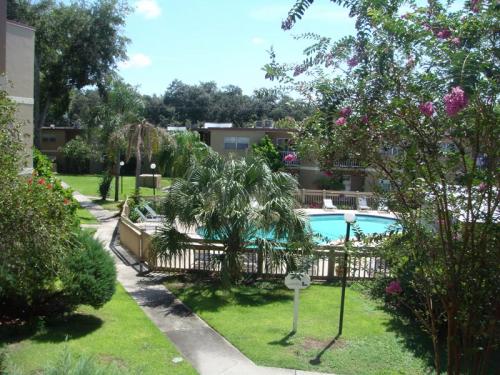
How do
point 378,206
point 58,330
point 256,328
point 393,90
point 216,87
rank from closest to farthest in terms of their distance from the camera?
1. point 393,90
2. point 378,206
3. point 58,330
4. point 256,328
5. point 216,87

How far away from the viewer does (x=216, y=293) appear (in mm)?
13219

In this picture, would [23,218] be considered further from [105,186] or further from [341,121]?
[105,186]

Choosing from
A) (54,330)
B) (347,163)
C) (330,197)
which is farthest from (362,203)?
(347,163)

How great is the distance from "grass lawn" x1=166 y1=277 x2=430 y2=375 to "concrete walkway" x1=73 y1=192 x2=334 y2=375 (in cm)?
21

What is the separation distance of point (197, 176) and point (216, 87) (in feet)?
221

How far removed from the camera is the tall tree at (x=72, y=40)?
3778 centimetres

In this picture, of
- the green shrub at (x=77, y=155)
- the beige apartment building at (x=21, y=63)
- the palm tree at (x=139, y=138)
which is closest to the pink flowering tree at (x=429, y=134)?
the beige apartment building at (x=21, y=63)

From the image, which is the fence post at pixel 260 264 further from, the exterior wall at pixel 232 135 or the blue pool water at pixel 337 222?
the exterior wall at pixel 232 135

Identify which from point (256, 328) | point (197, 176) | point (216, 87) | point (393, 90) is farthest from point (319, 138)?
point (216, 87)

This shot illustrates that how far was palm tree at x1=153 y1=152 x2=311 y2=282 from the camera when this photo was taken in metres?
13.1

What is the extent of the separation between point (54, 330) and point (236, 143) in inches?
1197

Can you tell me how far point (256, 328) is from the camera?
1061 centimetres

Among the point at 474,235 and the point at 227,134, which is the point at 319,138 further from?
the point at 227,134

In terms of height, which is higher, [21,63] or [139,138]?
[21,63]
